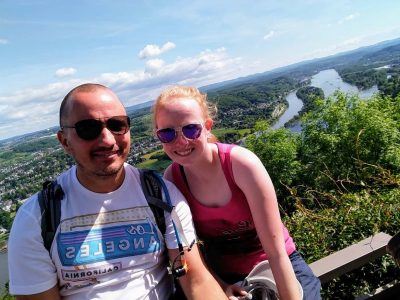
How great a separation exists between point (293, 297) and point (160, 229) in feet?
2.53

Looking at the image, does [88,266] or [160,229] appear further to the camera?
[160,229]

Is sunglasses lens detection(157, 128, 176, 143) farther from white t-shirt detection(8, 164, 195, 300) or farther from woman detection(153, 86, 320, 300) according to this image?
white t-shirt detection(8, 164, 195, 300)

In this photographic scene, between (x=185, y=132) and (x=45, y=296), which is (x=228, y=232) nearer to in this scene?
(x=185, y=132)

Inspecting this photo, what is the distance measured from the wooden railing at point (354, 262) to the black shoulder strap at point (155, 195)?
3.48 feet

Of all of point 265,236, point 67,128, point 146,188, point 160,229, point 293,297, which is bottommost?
point 293,297

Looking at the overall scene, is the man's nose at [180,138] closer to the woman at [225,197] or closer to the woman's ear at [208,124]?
the woman at [225,197]

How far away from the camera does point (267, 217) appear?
1.95 meters

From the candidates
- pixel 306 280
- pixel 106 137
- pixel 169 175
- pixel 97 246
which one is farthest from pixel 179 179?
pixel 306 280

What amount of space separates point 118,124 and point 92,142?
0.18m

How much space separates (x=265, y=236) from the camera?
1.97 metres

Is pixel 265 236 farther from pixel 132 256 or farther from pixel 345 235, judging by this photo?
pixel 345 235

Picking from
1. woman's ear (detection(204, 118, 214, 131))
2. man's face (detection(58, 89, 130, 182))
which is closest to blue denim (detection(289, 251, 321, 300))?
woman's ear (detection(204, 118, 214, 131))

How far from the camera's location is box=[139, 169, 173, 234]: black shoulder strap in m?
2.00

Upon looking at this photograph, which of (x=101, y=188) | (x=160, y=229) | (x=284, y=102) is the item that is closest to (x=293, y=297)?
(x=160, y=229)
